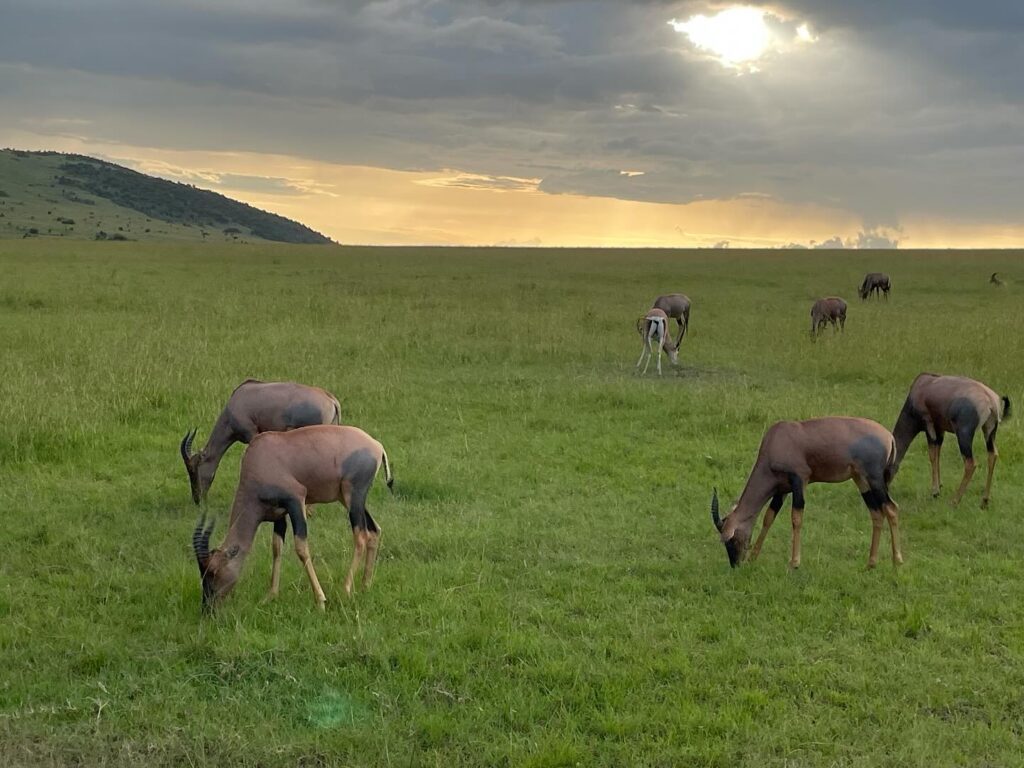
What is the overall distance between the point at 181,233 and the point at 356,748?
4995 inches

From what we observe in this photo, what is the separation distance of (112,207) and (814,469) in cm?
14879

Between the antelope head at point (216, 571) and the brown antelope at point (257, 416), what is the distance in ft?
8.80

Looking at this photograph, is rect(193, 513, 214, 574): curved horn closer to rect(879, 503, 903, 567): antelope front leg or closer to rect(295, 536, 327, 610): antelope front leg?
rect(295, 536, 327, 610): antelope front leg

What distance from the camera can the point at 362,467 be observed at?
7031 mm

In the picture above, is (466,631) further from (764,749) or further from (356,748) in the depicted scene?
(764,749)

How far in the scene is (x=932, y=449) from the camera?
10750mm

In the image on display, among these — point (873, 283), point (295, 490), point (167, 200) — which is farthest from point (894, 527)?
point (167, 200)

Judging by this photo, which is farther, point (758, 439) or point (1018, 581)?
point (758, 439)

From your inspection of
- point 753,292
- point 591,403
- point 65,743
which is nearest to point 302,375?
point 591,403

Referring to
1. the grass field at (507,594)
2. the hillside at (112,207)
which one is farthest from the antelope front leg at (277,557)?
the hillside at (112,207)

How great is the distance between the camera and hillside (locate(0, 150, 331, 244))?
108312mm

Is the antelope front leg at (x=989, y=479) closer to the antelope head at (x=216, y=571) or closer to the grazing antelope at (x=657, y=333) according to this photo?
the antelope head at (x=216, y=571)

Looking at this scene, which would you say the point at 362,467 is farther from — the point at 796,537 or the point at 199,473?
the point at 796,537

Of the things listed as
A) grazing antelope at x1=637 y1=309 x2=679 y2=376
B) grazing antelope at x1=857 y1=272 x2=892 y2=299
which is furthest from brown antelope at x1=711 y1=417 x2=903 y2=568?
grazing antelope at x1=857 y1=272 x2=892 y2=299
